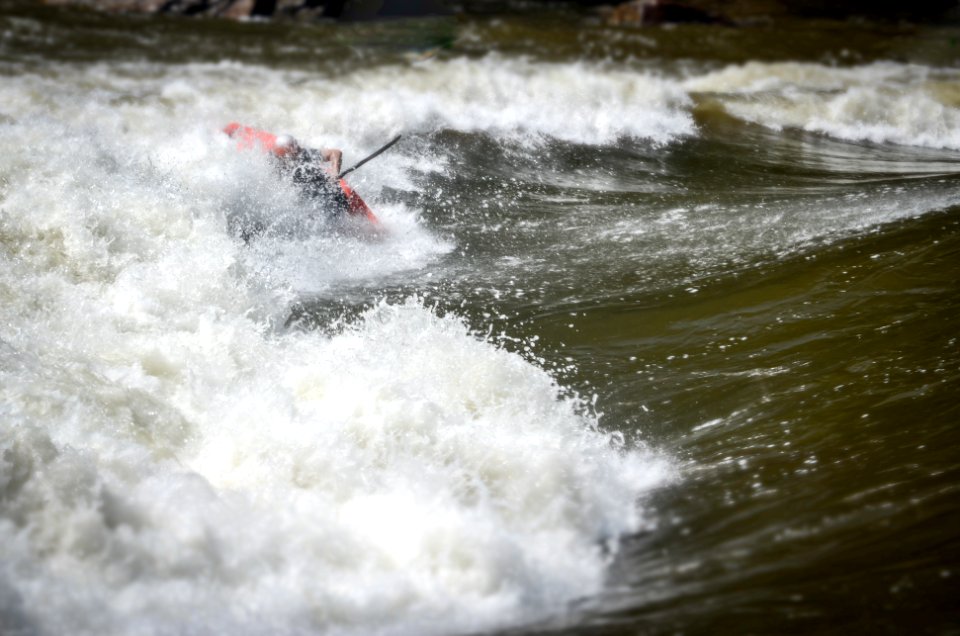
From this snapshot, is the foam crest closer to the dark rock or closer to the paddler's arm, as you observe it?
the dark rock

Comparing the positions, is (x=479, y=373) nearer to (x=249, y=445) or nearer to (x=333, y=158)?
(x=249, y=445)

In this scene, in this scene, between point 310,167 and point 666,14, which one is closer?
point 310,167

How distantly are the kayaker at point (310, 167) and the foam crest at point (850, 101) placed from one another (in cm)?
419

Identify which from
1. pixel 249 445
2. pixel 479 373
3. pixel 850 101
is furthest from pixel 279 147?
pixel 850 101

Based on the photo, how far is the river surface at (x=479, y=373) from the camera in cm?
268

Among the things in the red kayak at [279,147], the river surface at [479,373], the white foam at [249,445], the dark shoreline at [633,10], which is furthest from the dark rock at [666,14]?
the white foam at [249,445]

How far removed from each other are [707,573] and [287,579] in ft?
4.36

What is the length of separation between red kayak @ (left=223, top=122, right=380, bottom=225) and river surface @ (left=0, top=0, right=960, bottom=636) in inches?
4.2

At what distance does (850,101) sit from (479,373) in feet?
19.7

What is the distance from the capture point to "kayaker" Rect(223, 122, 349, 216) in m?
5.48

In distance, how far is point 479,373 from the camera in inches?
149

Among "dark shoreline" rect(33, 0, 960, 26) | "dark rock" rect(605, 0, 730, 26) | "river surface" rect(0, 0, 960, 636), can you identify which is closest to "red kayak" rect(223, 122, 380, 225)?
"river surface" rect(0, 0, 960, 636)

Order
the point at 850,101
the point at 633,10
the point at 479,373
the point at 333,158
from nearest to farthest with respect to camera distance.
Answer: the point at 479,373 < the point at 333,158 < the point at 850,101 < the point at 633,10

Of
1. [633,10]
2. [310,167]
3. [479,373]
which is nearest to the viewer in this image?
[479,373]
